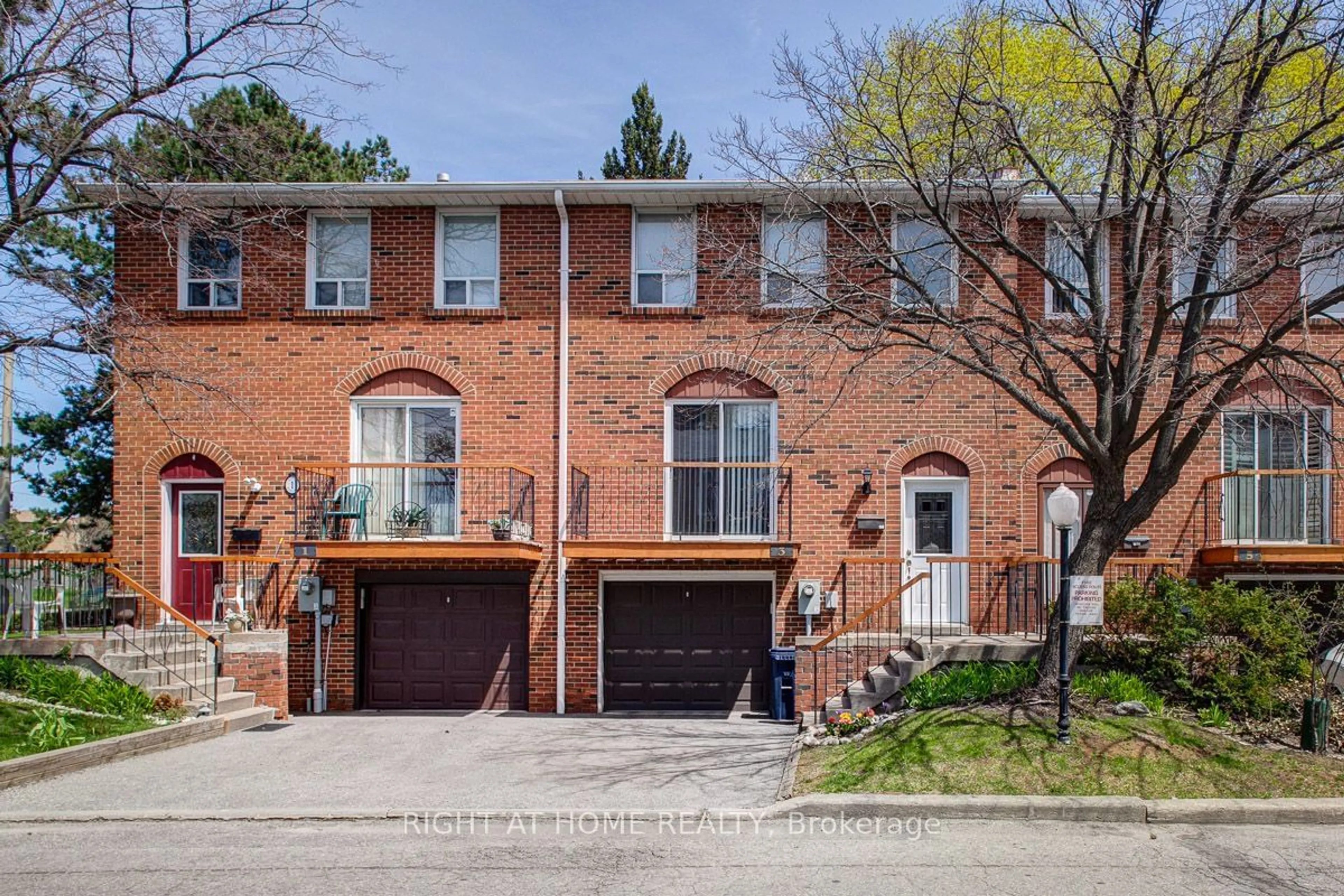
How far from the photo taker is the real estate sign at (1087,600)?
35.0 feet

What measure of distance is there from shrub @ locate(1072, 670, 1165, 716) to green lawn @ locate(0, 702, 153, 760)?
10191 millimetres

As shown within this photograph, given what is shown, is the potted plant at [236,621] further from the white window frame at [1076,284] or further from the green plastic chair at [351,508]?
the white window frame at [1076,284]

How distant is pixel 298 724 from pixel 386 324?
5745mm

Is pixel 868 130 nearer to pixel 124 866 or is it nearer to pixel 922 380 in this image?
pixel 922 380

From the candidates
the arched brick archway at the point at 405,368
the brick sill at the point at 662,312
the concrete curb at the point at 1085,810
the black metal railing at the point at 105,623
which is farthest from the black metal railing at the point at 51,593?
the concrete curb at the point at 1085,810

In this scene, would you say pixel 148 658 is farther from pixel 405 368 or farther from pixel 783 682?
pixel 783 682

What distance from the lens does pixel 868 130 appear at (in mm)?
14875

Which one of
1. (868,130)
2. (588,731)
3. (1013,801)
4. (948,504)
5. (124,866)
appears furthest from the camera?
(948,504)

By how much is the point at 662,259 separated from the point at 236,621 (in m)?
7.74

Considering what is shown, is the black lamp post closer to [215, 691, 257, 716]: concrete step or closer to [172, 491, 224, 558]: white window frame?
[215, 691, 257, 716]: concrete step

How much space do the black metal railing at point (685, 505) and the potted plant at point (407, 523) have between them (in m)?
2.05

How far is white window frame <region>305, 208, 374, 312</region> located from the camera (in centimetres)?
1633

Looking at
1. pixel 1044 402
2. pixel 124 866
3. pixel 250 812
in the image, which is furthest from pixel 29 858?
pixel 1044 402

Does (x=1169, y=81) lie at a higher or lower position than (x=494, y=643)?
higher
